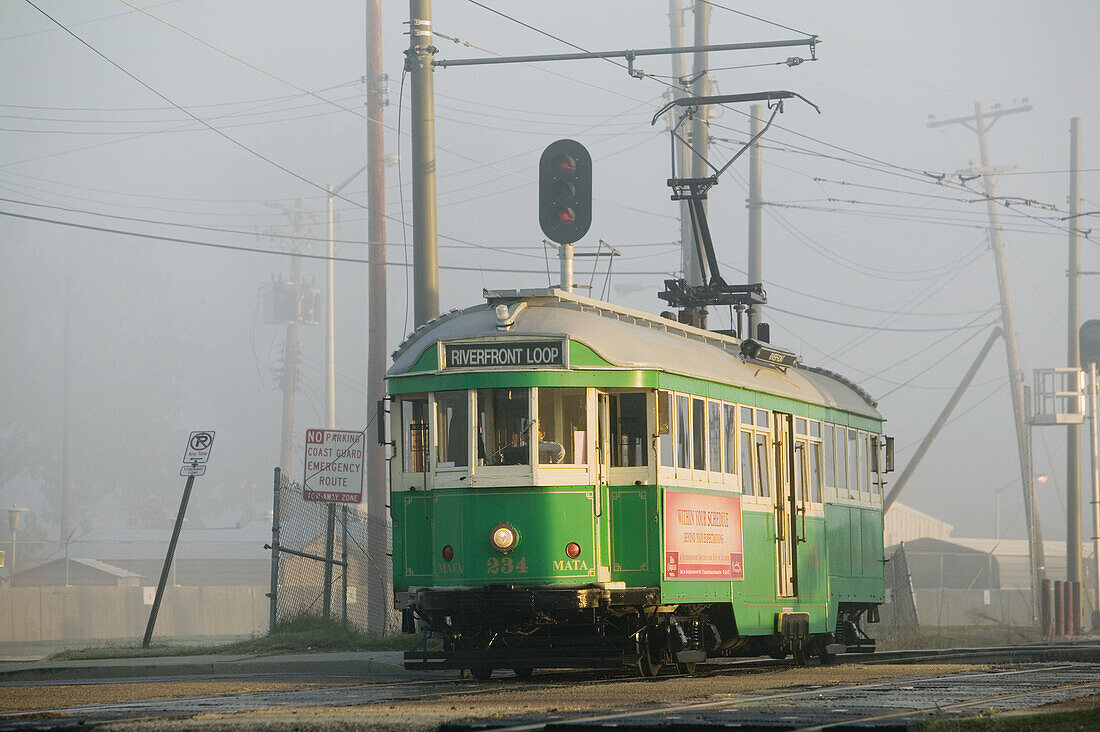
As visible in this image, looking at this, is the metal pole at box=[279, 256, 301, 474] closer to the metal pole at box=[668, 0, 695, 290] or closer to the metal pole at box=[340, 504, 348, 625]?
the metal pole at box=[668, 0, 695, 290]

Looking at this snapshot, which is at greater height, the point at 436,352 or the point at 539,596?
the point at 436,352

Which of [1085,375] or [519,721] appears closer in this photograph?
[519,721]

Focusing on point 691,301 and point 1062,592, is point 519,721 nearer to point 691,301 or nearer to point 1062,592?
point 691,301

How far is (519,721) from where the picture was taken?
28.2 ft

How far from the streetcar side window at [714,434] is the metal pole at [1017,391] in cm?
2452

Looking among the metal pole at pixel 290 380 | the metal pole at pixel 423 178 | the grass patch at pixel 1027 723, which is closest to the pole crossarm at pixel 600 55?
the metal pole at pixel 423 178

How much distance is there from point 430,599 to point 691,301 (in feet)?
23.9

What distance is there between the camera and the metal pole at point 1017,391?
3894 cm

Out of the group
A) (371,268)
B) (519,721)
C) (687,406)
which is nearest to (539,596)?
(687,406)

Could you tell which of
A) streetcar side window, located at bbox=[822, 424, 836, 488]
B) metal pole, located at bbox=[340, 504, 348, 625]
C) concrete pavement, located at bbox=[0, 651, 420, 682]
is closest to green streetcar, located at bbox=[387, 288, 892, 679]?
concrete pavement, located at bbox=[0, 651, 420, 682]

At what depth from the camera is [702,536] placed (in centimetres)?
1449

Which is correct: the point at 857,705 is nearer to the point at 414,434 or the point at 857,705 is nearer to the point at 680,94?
the point at 414,434

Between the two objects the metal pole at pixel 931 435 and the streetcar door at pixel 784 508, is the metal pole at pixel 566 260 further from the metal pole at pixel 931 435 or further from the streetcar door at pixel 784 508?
the metal pole at pixel 931 435

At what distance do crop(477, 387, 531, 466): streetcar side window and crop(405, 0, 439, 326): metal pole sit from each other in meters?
4.92
